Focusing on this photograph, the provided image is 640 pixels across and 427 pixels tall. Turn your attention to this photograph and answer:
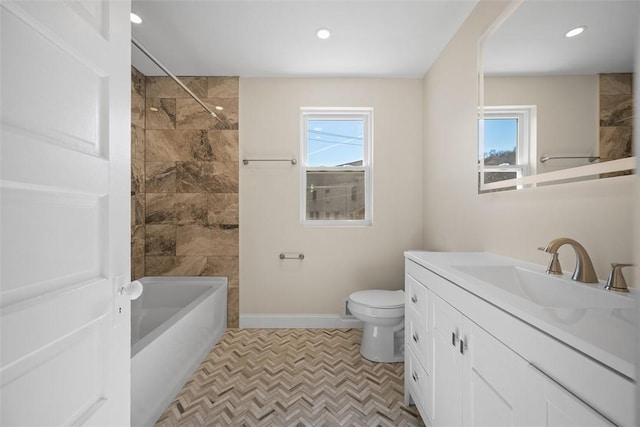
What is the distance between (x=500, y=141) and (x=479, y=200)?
14.7 inches

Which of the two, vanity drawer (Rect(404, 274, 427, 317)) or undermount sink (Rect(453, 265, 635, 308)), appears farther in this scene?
vanity drawer (Rect(404, 274, 427, 317))

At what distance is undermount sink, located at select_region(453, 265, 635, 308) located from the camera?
0.86 meters

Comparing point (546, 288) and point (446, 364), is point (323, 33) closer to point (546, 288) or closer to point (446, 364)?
point (546, 288)

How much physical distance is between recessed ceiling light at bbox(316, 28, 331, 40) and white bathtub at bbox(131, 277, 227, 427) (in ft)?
7.16

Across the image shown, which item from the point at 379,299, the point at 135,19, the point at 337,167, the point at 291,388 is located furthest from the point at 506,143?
the point at 135,19

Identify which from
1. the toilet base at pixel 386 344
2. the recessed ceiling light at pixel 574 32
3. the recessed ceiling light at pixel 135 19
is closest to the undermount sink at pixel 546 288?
the recessed ceiling light at pixel 574 32

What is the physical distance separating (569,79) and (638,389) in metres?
1.30

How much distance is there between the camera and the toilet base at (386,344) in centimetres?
216

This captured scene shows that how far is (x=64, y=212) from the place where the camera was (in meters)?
0.63

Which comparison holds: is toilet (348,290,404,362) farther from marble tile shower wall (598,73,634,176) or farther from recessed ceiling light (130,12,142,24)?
recessed ceiling light (130,12,142,24)

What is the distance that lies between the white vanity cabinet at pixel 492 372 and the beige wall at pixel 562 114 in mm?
675

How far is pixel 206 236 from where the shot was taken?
9.02 feet

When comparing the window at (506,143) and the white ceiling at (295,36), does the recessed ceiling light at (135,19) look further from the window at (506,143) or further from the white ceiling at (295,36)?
the window at (506,143)

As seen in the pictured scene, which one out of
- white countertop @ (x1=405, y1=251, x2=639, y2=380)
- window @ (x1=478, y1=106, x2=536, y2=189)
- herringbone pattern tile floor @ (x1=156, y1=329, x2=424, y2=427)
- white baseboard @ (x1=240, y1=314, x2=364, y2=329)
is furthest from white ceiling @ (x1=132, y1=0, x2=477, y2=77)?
herringbone pattern tile floor @ (x1=156, y1=329, x2=424, y2=427)
